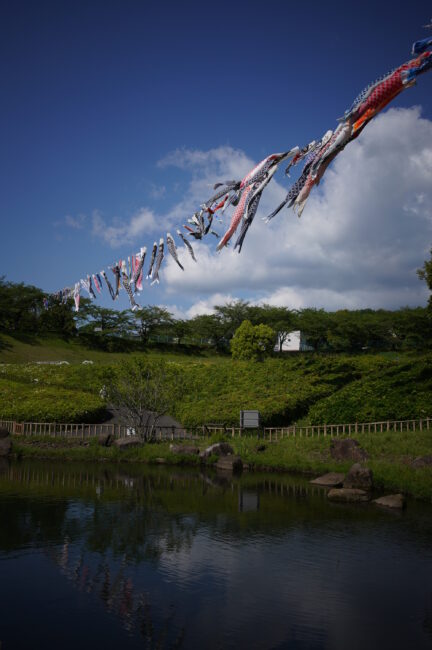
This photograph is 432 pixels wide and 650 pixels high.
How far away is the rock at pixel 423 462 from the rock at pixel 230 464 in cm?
614

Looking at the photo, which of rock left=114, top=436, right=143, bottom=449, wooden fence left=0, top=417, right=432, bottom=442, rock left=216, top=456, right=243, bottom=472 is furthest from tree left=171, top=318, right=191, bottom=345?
rock left=216, top=456, right=243, bottom=472

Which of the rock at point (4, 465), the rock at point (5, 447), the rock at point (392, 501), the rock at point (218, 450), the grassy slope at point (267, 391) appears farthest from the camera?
the grassy slope at point (267, 391)

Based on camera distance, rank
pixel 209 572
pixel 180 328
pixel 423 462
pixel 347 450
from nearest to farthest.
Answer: pixel 209 572 < pixel 423 462 < pixel 347 450 < pixel 180 328

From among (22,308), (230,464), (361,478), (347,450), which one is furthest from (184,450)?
(22,308)

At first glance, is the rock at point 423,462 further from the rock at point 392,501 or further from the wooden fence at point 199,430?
the wooden fence at point 199,430

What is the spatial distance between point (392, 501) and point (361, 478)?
1763mm

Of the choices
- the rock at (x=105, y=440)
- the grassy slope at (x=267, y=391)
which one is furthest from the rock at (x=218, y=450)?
the rock at (x=105, y=440)

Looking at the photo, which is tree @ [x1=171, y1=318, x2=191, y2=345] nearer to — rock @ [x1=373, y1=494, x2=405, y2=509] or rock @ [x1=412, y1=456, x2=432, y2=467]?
rock @ [x1=412, y1=456, x2=432, y2=467]

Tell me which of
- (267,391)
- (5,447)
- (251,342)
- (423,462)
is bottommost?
(5,447)

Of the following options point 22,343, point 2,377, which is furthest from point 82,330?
point 2,377

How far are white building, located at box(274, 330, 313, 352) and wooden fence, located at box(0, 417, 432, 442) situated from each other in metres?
43.8

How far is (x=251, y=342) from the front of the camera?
54.2m

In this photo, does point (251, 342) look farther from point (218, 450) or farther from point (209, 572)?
point (209, 572)

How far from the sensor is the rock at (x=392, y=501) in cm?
1316
